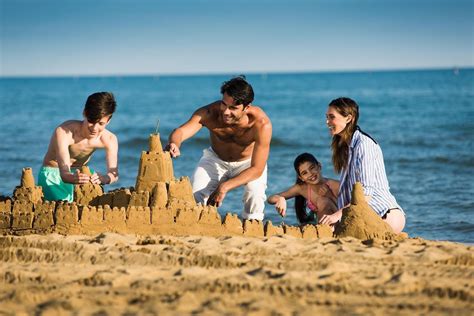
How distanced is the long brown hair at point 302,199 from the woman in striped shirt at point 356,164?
2.20 ft

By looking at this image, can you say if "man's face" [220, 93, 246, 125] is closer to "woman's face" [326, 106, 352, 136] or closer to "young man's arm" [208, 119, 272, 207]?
"young man's arm" [208, 119, 272, 207]

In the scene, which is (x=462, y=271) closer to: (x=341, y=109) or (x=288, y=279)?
(x=288, y=279)

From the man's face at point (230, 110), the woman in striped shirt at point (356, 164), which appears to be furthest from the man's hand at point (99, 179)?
the woman in striped shirt at point (356, 164)

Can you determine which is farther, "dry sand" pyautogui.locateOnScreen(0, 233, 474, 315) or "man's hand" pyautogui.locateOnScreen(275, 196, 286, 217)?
"man's hand" pyautogui.locateOnScreen(275, 196, 286, 217)

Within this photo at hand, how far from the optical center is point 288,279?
516cm

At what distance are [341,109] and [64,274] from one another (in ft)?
10.1

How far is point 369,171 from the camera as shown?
7207 millimetres

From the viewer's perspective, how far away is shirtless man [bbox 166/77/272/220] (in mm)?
7715

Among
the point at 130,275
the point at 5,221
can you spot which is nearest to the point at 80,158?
the point at 5,221

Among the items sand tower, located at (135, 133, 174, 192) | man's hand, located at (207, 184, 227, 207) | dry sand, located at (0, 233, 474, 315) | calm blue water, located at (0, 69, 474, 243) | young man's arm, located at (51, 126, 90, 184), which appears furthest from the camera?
calm blue water, located at (0, 69, 474, 243)

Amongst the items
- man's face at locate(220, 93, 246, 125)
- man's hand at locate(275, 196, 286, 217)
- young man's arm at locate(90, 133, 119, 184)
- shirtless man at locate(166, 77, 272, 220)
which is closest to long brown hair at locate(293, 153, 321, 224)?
shirtless man at locate(166, 77, 272, 220)

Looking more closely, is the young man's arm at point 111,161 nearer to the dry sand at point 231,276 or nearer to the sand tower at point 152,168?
the sand tower at point 152,168

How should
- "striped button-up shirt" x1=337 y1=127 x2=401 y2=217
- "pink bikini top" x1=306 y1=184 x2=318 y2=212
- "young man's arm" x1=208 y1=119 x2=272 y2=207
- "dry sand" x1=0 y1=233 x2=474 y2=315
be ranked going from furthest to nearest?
"pink bikini top" x1=306 y1=184 x2=318 y2=212, "young man's arm" x1=208 y1=119 x2=272 y2=207, "striped button-up shirt" x1=337 y1=127 x2=401 y2=217, "dry sand" x1=0 y1=233 x2=474 y2=315

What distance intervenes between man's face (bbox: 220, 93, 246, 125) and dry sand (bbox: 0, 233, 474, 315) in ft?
5.75
